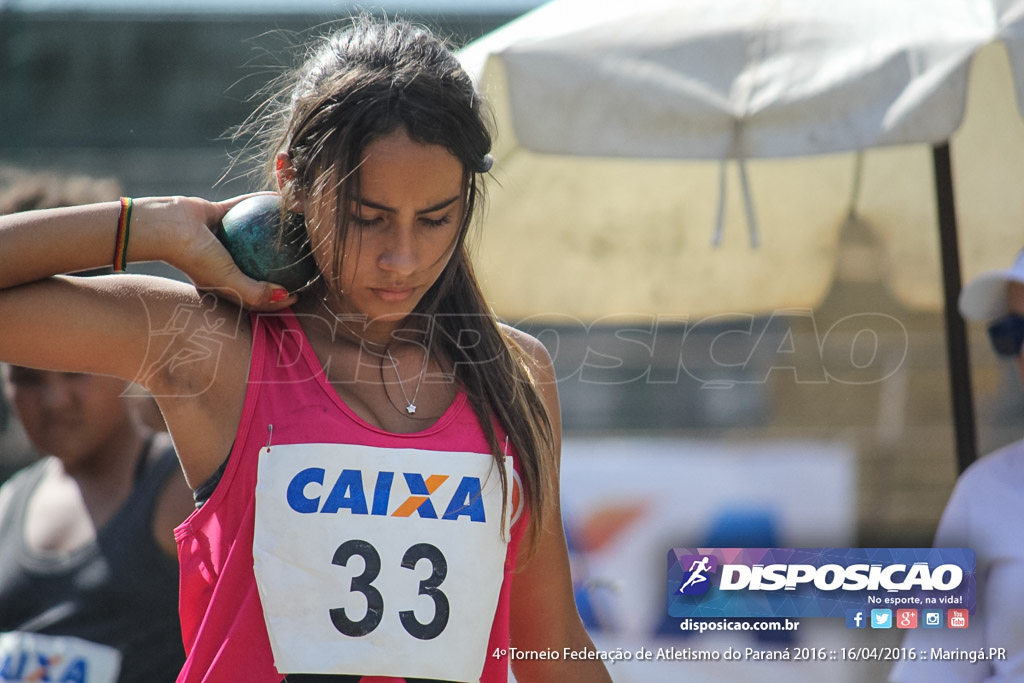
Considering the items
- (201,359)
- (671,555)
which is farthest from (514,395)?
(671,555)

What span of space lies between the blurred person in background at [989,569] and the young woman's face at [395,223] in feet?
4.95

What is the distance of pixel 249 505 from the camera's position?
1373 millimetres

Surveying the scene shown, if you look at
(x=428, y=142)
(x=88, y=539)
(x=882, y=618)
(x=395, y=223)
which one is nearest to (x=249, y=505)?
(x=395, y=223)

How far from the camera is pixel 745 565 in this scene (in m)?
2.49

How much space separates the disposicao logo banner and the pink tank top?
116cm

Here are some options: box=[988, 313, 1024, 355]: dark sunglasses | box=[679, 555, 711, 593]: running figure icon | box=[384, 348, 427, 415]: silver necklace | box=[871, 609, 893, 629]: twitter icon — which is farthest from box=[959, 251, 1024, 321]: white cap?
box=[384, 348, 427, 415]: silver necklace

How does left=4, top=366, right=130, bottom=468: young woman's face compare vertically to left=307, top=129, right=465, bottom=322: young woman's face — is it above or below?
below

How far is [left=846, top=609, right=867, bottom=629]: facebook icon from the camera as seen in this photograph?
97.7 inches

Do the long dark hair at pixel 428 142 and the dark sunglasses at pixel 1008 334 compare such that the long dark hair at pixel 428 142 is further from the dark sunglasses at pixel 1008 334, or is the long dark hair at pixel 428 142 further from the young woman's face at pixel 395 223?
the dark sunglasses at pixel 1008 334

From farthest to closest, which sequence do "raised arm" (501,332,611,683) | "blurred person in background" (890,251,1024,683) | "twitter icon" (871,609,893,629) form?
"twitter icon" (871,609,893,629) < "blurred person in background" (890,251,1024,683) < "raised arm" (501,332,611,683)

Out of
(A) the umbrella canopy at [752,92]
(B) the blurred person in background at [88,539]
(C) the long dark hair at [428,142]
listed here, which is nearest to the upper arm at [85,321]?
(C) the long dark hair at [428,142]

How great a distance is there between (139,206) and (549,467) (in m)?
0.75

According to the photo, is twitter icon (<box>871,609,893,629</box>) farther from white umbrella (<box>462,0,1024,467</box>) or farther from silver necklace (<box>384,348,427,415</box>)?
silver necklace (<box>384,348,427,415</box>)

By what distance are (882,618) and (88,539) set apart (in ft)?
6.38
